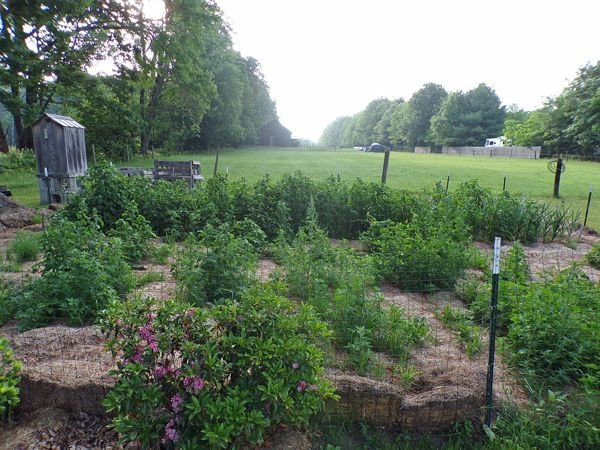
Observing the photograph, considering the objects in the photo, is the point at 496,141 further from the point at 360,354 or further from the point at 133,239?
the point at 360,354

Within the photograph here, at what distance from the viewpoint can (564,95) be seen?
53.9 metres

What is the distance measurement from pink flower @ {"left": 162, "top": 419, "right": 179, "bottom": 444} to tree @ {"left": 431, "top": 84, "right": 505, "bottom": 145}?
273ft

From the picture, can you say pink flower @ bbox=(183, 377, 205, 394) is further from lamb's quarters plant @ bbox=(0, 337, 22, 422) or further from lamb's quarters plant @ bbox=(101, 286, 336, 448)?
lamb's quarters plant @ bbox=(0, 337, 22, 422)

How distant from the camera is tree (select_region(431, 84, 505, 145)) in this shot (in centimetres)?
7975

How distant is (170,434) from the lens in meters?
2.27

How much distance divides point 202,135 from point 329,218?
163 ft

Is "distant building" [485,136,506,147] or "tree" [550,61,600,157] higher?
"tree" [550,61,600,157]

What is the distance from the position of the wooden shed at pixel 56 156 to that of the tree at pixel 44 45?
281cm

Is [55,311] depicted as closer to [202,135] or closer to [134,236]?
[134,236]

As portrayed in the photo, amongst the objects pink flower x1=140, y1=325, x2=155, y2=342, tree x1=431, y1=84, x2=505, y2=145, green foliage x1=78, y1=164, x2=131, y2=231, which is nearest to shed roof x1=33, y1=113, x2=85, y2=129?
green foliage x1=78, y1=164, x2=131, y2=231

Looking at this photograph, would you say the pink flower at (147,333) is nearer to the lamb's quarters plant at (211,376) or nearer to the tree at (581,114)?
the lamb's quarters plant at (211,376)

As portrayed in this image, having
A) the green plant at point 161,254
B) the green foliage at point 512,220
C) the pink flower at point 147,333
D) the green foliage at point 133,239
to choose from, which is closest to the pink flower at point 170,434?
the pink flower at point 147,333

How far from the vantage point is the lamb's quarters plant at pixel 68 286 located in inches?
151

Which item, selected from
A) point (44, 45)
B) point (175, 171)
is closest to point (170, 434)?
point (175, 171)
